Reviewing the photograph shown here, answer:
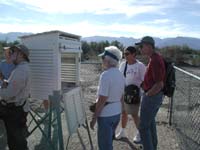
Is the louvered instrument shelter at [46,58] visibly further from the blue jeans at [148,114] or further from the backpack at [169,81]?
the backpack at [169,81]

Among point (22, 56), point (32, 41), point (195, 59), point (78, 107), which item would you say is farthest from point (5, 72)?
point (195, 59)

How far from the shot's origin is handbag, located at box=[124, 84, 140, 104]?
5770 millimetres

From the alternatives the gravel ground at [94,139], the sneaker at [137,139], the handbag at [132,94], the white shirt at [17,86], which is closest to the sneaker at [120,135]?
the gravel ground at [94,139]

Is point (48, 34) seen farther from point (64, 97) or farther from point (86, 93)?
point (86, 93)

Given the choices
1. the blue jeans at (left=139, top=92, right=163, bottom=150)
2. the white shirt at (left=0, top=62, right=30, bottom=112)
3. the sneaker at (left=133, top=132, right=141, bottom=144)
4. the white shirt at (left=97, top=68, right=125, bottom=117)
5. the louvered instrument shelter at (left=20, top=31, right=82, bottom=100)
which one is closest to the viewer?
the white shirt at (left=97, top=68, right=125, bottom=117)

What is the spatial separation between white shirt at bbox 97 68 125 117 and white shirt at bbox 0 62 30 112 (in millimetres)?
1149

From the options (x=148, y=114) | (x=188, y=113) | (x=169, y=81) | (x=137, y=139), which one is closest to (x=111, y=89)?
(x=148, y=114)

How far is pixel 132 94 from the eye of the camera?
5.79 metres

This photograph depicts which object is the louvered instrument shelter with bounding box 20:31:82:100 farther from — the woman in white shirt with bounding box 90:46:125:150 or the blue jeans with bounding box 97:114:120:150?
the blue jeans with bounding box 97:114:120:150

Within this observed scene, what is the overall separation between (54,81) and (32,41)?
2.52 feet

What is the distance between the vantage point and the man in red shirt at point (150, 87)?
4.56 m

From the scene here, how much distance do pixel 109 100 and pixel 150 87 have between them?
829 millimetres

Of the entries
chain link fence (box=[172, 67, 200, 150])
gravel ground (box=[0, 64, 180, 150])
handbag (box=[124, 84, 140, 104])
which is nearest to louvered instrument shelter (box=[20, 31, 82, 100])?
gravel ground (box=[0, 64, 180, 150])

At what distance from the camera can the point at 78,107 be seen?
17.3 feet
